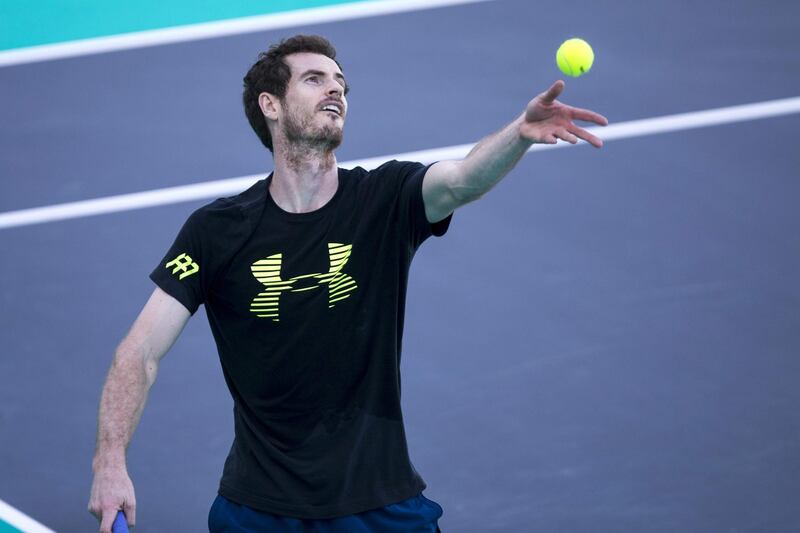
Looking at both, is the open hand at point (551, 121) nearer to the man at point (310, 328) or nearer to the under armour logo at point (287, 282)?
the man at point (310, 328)

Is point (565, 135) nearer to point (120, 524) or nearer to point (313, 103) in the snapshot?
point (313, 103)

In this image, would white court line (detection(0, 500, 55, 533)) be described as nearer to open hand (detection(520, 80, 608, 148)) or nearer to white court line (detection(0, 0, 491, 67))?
open hand (detection(520, 80, 608, 148))

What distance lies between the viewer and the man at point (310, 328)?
219 inches

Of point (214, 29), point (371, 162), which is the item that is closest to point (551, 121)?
point (371, 162)

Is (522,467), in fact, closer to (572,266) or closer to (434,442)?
(434,442)

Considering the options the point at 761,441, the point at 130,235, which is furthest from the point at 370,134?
the point at 761,441

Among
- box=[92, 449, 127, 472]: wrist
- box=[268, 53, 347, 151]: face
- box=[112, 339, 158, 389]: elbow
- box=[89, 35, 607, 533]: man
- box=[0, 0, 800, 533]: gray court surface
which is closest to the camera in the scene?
box=[92, 449, 127, 472]: wrist

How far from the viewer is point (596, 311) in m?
8.41

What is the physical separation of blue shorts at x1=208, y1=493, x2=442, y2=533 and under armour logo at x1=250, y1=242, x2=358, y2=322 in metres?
0.72

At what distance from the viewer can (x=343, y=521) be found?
18.2 ft

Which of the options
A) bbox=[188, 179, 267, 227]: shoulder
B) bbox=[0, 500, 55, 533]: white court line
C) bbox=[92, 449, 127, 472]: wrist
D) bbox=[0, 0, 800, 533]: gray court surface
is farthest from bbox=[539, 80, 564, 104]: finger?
bbox=[0, 500, 55, 533]: white court line

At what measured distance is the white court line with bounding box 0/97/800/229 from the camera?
31.0 feet

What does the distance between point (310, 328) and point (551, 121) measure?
1.19m

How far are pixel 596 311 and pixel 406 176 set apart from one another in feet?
9.67
